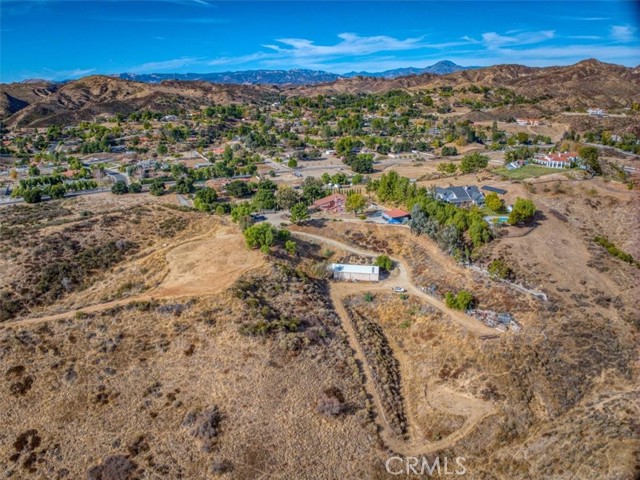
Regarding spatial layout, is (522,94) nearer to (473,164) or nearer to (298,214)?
(473,164)

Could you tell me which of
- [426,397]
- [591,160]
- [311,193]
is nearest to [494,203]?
[311,193]

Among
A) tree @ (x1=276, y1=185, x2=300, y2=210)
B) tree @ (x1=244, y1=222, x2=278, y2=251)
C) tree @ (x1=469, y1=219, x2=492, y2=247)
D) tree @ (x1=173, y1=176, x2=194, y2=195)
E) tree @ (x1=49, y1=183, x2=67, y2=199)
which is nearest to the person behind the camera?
tree @ (x1=244, y1=222, x2=278, y2=251)

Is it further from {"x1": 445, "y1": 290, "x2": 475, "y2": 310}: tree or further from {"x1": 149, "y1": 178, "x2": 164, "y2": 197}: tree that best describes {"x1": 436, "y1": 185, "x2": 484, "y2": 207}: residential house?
{"x1": 149, "y1": 178, "x2": 164, "y2": 197}: tree

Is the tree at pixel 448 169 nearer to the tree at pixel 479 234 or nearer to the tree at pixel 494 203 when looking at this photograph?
the tree at pixel 494 203

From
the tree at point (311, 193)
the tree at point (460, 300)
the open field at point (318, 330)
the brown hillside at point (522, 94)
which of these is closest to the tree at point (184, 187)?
the open field at point (318, 330)

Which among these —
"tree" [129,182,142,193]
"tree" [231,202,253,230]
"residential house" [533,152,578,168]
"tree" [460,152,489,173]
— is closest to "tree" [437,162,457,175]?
"tree" [460,152,489,173]

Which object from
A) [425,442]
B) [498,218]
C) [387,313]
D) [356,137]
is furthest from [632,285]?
[356,137]
